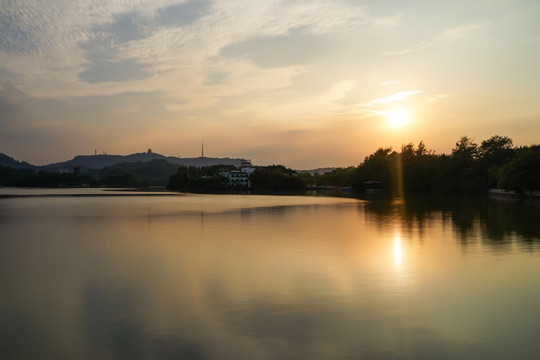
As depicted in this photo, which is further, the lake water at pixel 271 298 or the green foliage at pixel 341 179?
the green foliage at pixel 341 179

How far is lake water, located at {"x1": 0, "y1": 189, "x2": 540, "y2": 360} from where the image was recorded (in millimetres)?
6762

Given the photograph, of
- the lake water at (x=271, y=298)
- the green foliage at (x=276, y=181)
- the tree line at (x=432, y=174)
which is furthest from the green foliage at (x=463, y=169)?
the lake water at (x=271, y=298)

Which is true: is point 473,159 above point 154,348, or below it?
above

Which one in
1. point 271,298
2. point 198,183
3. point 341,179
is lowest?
point 271,298

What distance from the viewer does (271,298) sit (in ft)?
31.4

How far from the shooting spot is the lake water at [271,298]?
22.2 ft

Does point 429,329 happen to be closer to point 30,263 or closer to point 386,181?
A: point 30,263

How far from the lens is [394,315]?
8406 millimetres

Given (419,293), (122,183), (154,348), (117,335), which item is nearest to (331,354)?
(154,348)

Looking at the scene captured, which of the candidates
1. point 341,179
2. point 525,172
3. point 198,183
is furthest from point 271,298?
point 341,179

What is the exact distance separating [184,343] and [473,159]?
251 ft

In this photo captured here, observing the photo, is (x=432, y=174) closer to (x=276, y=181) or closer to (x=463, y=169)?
(x=463, y=169)

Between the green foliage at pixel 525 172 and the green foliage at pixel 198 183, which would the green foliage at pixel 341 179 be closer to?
the green foliage at pixel 198 183

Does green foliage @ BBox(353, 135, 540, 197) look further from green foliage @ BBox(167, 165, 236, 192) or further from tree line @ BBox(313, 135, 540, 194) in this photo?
green foliage @ BBox(167, 165, 236, 192)
